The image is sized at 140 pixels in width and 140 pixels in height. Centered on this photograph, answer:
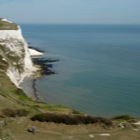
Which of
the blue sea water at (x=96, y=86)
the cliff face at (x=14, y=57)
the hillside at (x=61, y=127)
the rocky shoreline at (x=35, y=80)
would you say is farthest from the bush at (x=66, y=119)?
the cliff face at (x=14, y=57)

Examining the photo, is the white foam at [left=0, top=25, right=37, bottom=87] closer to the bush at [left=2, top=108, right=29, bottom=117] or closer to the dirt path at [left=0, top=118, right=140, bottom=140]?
the bush at [left=2, top=108, right=29, bottom=117]

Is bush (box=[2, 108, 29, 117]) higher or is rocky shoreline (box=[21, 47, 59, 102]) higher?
bush (box=[2, 108, 29, 117])

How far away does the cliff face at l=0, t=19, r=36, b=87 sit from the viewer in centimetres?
7025

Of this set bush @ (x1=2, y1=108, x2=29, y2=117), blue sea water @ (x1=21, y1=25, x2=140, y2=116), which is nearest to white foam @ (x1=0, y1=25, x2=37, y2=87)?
blue sea water @ (x1=21, y1=25, x2=140, y2=116)

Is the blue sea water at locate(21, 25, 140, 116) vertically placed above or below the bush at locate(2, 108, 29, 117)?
below

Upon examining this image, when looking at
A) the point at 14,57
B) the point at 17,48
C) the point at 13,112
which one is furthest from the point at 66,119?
the point at 17,48

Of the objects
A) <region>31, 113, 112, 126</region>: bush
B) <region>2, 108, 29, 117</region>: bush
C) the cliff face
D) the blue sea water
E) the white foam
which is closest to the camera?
<region>31, 113, 112, 126</region>: bush

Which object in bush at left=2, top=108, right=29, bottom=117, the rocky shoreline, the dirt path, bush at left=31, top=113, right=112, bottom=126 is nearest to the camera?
the dirt path

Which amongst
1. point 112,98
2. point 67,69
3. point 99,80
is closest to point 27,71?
point 67,69

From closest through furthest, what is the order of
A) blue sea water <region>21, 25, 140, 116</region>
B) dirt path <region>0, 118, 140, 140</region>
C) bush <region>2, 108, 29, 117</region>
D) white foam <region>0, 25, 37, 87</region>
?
1. dirt path <region>0, 118, 140, 140</region>
2. bush <region>2, 108, 29, 117</region>
3. blue sea water <region>21, 25, 140, 116</region>
4. white foam <region>0, 25, 37, 87</region>

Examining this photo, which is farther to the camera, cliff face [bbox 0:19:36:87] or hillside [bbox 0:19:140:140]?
cliff face [bbox 0:19:36:87]

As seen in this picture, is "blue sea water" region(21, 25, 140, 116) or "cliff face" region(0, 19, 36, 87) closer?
"blue sea water" region(21, 25, 140, 116)

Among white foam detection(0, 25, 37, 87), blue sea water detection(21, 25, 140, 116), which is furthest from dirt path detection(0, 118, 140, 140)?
white foam detection(0, 25, 37, 87)

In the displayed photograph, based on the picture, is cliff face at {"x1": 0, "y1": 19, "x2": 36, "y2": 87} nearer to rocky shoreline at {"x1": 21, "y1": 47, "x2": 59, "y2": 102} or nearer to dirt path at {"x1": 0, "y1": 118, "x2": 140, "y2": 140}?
rocky shoreline at {"x1": 21, "y1": 47, "x2": 59, "y2": 102}
